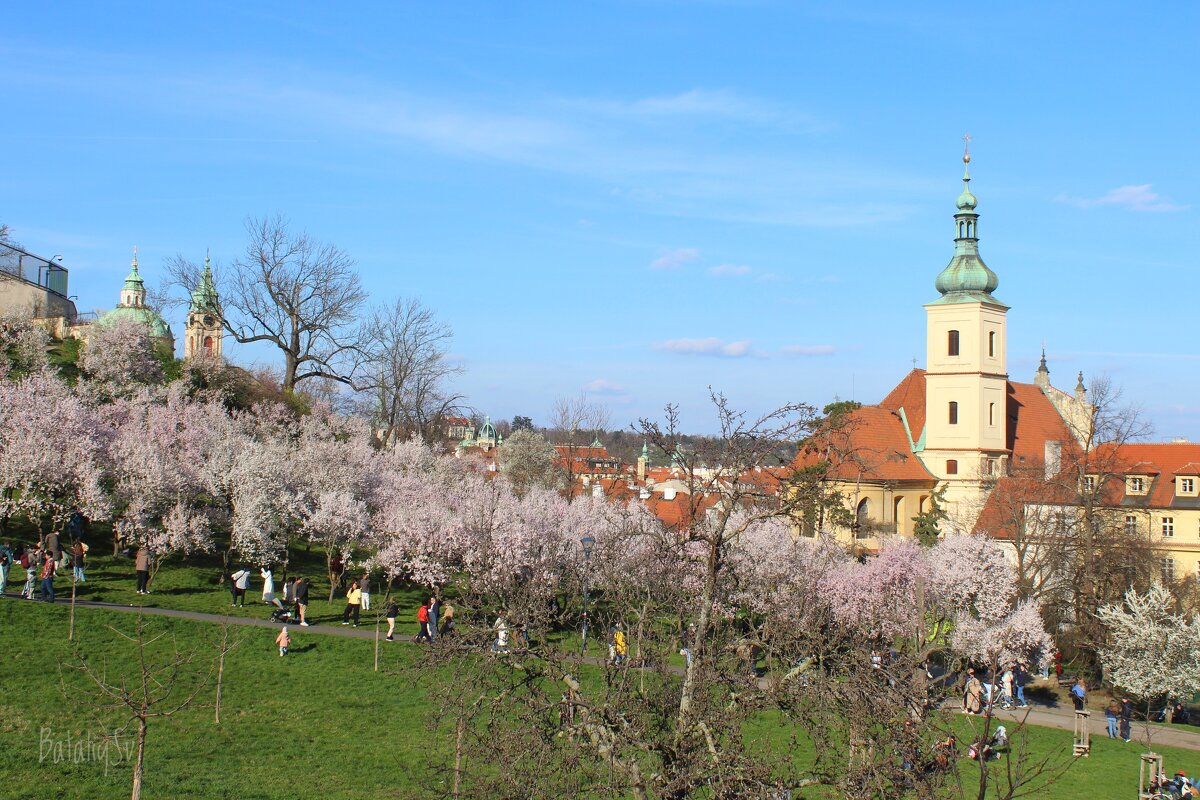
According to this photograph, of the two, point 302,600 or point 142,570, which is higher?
point 142,570

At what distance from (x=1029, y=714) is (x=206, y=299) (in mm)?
39754

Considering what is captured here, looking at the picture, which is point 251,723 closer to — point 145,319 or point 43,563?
point 43,563

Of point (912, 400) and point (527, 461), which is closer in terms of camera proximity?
point (912, 400)

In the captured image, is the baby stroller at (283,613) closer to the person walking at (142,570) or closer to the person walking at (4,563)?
the person walking at (142,570)

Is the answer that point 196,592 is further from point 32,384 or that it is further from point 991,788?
point 991,788

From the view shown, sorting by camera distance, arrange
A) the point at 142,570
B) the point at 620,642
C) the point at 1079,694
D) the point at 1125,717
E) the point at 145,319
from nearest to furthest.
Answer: the point at 620,642 < the point at 142,570 < the point at 1125,717 < the point at 1079,694 < the point at 145,319

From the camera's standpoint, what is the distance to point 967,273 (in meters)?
68.5

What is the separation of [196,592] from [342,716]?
926 cm

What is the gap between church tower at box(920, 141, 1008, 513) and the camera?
6669 cm

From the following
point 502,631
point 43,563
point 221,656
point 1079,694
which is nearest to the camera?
point 502,631

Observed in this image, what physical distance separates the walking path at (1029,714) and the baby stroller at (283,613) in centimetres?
21

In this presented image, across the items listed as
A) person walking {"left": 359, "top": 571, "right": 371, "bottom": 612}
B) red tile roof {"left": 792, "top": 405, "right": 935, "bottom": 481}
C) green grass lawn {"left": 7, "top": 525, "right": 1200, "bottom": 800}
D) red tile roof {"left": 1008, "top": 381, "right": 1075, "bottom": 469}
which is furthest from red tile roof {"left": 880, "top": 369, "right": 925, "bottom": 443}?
person walking {"left": 359, "top": 571, "right": 371, "bottom": 612}

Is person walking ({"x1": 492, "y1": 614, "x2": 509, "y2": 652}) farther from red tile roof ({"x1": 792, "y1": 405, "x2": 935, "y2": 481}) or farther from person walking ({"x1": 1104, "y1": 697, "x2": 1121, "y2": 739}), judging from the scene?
red tile roof ({"x1": 792, "y1": 405, "x2": 935, "y2": 481})

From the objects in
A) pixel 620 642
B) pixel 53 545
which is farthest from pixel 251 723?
→ pixel 53 545
